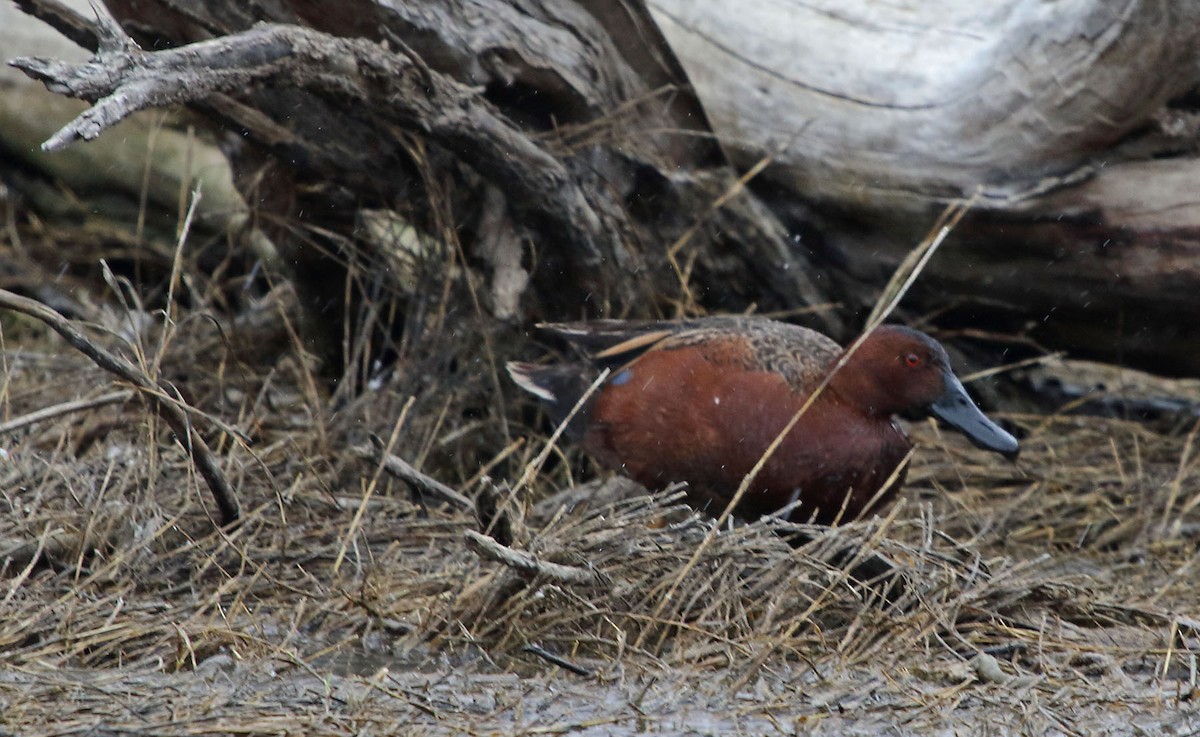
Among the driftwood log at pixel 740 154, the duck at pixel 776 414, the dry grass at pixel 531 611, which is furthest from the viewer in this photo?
the driftwood log at pixel 740 154

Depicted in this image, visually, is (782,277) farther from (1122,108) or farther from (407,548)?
(407,548)

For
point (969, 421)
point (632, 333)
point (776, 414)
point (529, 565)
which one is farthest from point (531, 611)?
point (969, 421)

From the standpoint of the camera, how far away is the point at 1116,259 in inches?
163

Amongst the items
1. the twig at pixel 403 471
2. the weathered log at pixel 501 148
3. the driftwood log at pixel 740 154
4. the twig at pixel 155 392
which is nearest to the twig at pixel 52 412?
the twig at pixel 155 392

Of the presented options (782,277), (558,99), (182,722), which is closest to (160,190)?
(558,99)

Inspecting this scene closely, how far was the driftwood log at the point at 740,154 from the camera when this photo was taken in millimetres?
3904

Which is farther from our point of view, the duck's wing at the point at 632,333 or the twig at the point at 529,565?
the duck's wing at the point at 632,333

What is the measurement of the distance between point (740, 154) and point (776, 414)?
4.27ft

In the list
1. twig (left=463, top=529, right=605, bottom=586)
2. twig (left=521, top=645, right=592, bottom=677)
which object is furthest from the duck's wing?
twig (left=521, top=645, right=592, bottom=677)

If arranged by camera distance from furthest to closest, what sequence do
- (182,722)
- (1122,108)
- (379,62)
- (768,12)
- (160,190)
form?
1. (160,190)
2. (768,12)
3. (1122,108)
4. (379,62)
5. (182,722)

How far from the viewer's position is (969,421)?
375 cm

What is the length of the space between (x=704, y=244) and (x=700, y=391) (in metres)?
1.04

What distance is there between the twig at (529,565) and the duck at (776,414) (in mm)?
578

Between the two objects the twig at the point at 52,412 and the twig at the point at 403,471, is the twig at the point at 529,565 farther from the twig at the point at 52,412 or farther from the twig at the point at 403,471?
the twig at the point at 52,412
